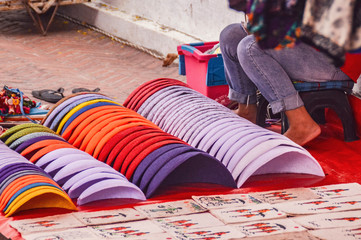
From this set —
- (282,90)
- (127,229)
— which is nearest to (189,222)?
(127,229)

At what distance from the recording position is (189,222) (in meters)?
3.41

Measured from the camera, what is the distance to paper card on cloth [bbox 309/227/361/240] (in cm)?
324

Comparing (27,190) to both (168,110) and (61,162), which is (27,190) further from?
(168,110)

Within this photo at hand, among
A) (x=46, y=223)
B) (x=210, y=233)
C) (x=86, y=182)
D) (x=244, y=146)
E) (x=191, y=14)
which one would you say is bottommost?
(x=46, y=223)

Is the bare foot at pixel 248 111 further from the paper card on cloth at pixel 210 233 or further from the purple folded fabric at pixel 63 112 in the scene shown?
the paper card on cloth at pixel 210 233

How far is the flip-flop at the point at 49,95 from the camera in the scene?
6.38 meters

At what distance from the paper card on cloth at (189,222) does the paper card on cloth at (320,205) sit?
1.36 feet

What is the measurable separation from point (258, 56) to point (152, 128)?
920 millimetres

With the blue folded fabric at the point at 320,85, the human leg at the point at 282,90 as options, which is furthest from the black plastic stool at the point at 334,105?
the human leg at the point at 282,90

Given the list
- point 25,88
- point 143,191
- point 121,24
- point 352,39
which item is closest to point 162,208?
point 143,191

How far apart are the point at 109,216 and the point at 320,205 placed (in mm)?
1168

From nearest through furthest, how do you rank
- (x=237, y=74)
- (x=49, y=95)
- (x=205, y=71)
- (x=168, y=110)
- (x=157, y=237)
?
(x=157, y=237) < (x=168, y=110) < (x=237, y=74) < (x=205, y=71) < (x=49, y=95)

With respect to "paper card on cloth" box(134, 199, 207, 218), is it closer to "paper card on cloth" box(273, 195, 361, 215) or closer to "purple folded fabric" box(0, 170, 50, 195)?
"paper card on cloth" box(273, 195, 361, 215)

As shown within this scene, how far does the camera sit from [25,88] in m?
6.94
